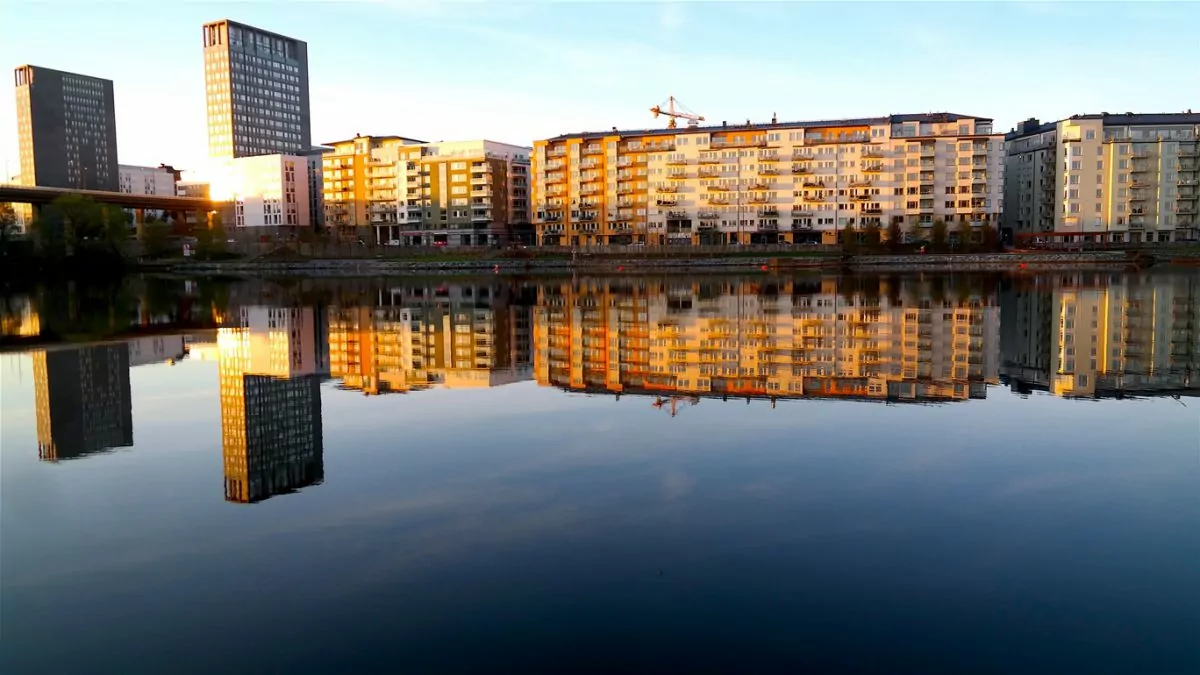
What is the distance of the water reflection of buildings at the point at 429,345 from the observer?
91.7 feet

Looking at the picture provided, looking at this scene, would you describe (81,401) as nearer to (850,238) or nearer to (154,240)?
(850,238)

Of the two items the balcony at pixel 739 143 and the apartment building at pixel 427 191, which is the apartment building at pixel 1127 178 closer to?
the balcony at pixel 739 143

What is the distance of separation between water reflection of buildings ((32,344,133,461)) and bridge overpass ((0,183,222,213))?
4166 inches

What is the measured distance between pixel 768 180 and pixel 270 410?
114756mm

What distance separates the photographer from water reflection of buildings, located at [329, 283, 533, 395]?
91.7ft

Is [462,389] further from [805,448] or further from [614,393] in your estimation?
[805,448]

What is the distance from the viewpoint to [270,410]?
2209cm

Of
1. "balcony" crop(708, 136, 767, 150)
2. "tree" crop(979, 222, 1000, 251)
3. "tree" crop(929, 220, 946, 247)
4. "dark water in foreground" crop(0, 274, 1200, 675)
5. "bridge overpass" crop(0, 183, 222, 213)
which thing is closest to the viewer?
"dark water in foreground" crop(0, 274, 1200, 675)

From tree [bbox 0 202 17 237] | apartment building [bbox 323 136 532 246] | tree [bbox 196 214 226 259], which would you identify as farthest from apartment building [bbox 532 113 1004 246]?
tree [bbox 0 202 17 237]

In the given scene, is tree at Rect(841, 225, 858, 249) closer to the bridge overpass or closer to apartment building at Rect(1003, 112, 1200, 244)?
apartment building at Rect(1003, 112, 1200, 244)

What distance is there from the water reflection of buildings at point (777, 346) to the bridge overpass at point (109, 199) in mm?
106691

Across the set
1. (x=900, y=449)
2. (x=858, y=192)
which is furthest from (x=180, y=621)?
(x=858, y=192)

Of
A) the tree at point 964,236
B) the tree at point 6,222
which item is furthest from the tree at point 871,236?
the tree at point 6,222

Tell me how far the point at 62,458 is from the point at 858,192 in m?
120
